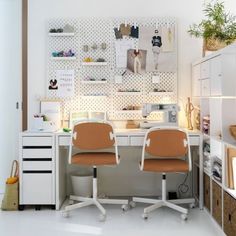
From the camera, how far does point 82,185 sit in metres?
3.93

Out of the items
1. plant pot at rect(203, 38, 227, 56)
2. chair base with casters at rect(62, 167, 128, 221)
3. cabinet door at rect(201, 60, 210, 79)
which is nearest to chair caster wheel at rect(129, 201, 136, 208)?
chair base with casters at rect(62, 167, 128, 221)

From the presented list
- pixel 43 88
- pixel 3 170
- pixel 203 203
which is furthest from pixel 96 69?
pixel 203 203

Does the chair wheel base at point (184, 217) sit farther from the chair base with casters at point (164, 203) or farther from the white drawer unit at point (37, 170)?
the white drawer unit at point (37, 170)

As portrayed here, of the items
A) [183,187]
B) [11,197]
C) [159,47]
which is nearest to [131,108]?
[159,47]

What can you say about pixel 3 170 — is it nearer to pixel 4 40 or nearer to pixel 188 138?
pixel 4 40

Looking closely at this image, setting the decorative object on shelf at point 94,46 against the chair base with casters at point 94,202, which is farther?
the decorative object on shelf at point 94,46

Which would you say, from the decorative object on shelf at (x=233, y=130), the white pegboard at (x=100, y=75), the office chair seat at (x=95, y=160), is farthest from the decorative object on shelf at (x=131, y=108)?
the decorative object on shelf at (x=233, y=130)

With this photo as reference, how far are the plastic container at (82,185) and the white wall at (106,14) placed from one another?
114 centimetres

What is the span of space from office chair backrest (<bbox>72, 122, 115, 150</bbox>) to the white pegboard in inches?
29.4

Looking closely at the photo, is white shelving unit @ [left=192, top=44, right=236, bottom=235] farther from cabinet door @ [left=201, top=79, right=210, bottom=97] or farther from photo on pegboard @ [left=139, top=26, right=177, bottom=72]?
photo on pegboard @ [left=139, top=26, right=177, bottom=72]

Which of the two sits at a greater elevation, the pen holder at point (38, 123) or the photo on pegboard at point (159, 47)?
the photo on pegboard at point (159, 47)

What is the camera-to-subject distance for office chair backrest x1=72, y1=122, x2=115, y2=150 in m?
3.38

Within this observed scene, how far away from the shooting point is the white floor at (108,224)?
2.99m

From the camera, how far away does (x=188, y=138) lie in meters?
3.45
